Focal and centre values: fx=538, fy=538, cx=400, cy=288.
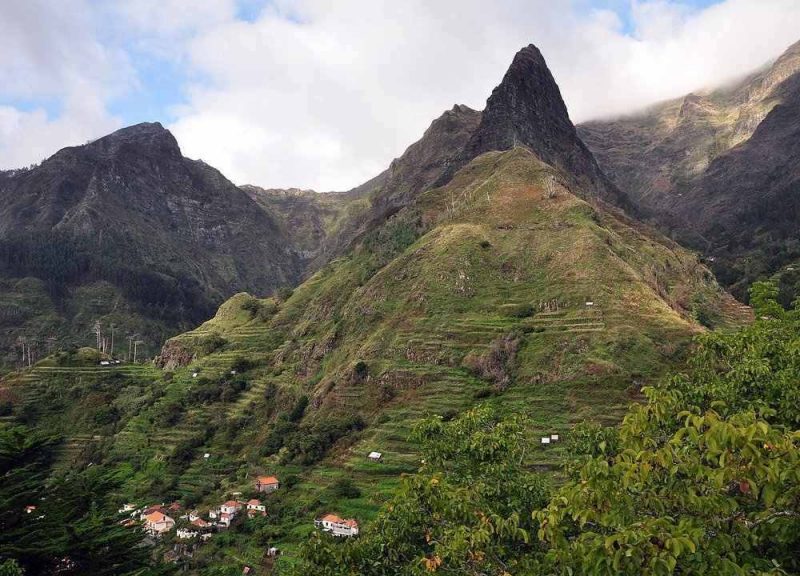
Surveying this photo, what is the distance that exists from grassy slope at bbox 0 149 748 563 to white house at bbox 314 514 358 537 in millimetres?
2142

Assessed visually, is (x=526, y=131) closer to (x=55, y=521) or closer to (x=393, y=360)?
(x=393, y=360)

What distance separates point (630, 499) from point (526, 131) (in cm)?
18538

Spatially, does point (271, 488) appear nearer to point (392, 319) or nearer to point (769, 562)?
point (392, 319)

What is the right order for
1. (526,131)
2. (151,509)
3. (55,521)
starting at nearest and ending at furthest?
(55,521) < (151,509) < (526,131)

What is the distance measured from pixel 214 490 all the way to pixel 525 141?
144021 millimetres

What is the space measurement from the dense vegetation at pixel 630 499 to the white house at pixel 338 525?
3852cm

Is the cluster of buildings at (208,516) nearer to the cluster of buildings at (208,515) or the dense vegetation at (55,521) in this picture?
the cluster of buildings at (208,515)

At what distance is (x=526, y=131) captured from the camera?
180500 mm

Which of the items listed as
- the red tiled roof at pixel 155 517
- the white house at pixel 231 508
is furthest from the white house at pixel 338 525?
the red tiled roof at pixel 155 517

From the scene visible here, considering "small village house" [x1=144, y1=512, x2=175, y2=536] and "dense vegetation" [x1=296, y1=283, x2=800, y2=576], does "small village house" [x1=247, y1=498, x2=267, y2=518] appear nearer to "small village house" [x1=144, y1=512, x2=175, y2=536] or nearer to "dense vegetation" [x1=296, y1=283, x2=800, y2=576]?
"small village house" [x1=144, y1=512, x2=175, y2=536]

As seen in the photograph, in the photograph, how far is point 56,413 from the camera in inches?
4510

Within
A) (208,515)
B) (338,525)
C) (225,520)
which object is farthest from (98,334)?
(338,525)

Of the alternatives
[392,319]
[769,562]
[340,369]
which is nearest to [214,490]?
[340,369]

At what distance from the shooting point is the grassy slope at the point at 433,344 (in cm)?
6256
